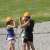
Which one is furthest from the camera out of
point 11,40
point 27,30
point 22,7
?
point 22,7

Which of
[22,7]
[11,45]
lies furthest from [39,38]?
[22,7]

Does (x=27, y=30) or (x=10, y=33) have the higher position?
(x=27, y=30)

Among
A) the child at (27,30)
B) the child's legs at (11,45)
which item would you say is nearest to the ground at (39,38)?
the child's legs at (11,45)

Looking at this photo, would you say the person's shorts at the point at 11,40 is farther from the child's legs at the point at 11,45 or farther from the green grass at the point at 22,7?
the green grass at the point at 22,7

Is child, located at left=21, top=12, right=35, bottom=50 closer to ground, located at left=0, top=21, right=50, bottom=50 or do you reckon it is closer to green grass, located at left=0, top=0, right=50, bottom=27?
ground, located at left=0, top=21, right=50, bottom=50

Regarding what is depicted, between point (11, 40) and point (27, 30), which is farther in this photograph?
point (11, 40)

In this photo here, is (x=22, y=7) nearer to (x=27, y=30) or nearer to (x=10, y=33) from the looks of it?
(x=10, y=33)

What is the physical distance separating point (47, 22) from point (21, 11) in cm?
547

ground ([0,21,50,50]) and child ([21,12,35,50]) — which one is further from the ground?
child ([21,12,35,50])

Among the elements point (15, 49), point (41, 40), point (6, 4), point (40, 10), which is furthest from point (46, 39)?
point (6, 4)

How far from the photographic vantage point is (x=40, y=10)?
17969 mm

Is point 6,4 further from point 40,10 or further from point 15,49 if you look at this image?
point 15,49

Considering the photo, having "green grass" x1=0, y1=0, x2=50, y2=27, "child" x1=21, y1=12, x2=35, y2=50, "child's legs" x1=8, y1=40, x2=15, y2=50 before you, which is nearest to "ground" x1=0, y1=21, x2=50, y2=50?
"child's legs" x1=8, y1=40, x2=15, y2=50

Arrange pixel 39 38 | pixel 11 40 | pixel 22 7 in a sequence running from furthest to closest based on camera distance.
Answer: pixel 22 7
pixel 39 38
pixel 11 40
